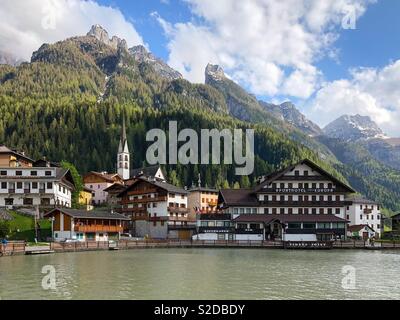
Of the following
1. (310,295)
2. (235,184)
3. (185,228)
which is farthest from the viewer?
(235,184)

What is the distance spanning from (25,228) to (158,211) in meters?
28.9

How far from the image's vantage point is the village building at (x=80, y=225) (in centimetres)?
7281

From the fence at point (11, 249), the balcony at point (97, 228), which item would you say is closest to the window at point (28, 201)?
the balcony at point (97, 228)

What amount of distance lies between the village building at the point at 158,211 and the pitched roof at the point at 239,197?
943 centimetres

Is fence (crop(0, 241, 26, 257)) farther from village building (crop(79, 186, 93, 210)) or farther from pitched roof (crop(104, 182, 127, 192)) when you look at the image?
pitched roof (crop(104, 182, 127, 192))

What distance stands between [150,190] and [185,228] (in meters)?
11.5

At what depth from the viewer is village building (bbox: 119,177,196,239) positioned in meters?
93.1

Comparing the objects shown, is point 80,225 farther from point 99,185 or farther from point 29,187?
point 99,185

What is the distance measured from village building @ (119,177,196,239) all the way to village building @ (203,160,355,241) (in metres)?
10.8

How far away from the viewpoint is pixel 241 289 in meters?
30.3

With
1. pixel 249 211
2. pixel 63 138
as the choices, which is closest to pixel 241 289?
pixel 249 211

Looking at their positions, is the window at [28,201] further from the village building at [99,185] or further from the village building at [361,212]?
the village building at [361,212]

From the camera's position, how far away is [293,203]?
8919 centimetres
